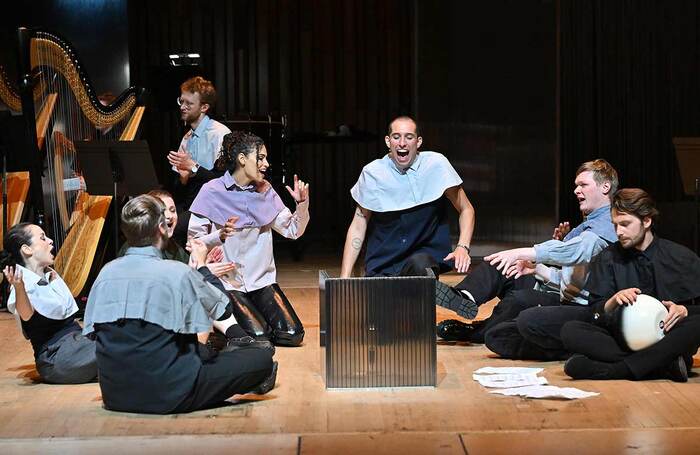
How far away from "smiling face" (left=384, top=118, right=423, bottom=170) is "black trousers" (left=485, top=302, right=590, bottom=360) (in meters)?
0.93

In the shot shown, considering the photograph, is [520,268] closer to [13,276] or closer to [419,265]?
[419,265]

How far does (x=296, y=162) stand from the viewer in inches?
426

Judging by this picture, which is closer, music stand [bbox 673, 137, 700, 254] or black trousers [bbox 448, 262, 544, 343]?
black trousers [bbox 448, 262, 544, 343]

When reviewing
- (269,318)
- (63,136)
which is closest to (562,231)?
(269,318)

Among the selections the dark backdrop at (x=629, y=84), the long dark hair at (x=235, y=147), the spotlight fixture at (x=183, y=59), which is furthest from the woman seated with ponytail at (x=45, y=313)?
the dark backdrop at (x=629, y=84)

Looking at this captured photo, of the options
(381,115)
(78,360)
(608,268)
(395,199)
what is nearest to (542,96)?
(381,115)

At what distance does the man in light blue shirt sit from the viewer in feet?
16.2

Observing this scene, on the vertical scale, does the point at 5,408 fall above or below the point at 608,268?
below

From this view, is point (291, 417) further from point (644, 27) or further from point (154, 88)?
point (644, 27)

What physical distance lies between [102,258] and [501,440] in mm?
3499

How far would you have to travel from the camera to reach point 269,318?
5.71 metres

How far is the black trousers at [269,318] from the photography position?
558 centimetres

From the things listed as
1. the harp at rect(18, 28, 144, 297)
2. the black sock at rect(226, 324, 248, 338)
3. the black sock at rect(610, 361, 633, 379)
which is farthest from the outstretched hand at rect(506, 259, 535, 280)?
the harp at rect(18, 28, 144, 297)

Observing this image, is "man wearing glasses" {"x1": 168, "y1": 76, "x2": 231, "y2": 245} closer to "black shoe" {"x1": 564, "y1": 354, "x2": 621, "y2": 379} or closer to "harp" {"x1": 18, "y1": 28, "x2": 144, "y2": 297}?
"harp" {"x1": 18, "y1": 28, "x2": 144, "y2": 297}
